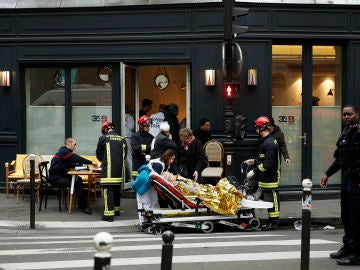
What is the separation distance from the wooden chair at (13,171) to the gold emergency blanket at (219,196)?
4861mm

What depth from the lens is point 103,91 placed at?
Result: 53.6 ft

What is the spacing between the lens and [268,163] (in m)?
12.3

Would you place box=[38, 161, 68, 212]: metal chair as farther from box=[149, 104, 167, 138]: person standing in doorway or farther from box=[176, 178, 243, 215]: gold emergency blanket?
box=[176, 178, 243, 215]: gold emergency blanket

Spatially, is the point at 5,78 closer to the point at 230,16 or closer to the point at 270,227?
the point at 230,16

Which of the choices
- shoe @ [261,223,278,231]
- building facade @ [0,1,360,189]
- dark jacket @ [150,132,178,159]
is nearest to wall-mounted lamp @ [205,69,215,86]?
building facade @ [0,1,360,189]

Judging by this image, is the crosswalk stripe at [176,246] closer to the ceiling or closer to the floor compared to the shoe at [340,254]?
closer to the floor

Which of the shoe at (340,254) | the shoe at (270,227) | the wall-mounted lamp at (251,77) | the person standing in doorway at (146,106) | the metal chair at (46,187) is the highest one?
the wall-mounted lamp at (251,77)

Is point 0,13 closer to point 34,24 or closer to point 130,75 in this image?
point 34,24

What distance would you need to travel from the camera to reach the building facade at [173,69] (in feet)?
50.9

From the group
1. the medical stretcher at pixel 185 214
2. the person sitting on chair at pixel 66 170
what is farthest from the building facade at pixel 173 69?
the medical stretcher at pixel 185 214

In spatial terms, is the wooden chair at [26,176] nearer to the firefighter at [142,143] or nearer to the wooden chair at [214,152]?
the firefighter at [142,143]

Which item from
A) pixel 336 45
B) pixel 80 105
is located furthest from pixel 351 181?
pixel 80 105

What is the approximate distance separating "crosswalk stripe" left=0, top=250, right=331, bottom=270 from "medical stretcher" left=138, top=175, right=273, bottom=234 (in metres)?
2.49

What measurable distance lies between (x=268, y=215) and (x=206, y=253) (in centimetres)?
343
